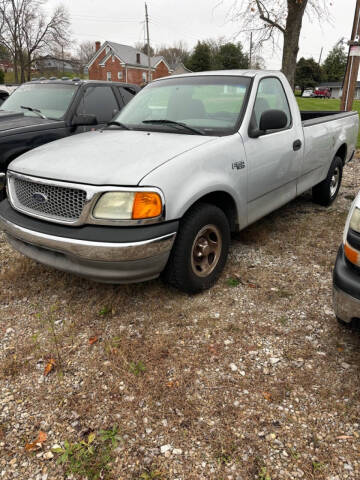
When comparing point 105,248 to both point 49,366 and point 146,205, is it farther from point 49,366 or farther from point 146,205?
point 49,366

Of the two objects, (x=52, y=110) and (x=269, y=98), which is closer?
(x=269, y=98)

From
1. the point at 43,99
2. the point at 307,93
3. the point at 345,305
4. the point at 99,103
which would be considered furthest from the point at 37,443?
the point at 307,93

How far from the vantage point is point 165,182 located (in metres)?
2.60

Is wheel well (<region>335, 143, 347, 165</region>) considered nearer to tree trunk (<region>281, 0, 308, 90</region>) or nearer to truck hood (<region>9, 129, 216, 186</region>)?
truck hood (<region>9, 129, 216, 186</region>)

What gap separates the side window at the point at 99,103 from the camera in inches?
224

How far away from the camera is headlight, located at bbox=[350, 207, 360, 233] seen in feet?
7.20

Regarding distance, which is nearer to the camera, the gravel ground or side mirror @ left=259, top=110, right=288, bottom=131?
the gravel ground

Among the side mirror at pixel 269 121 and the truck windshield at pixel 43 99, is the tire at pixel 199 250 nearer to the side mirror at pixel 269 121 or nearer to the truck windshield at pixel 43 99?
the side mirror at pixel 269 121

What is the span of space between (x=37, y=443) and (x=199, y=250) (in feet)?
5.90

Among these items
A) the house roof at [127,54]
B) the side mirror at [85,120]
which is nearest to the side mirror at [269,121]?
the side mirror at [85,120]

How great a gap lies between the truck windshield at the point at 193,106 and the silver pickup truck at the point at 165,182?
0.01 metres

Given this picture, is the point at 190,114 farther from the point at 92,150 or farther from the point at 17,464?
the point at 17,464

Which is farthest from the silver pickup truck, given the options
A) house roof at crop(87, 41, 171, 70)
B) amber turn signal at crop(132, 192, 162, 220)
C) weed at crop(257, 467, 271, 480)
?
house roof at crop(87, 41, 171, 70)

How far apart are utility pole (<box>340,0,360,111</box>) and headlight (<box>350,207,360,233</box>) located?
825 centimetres
